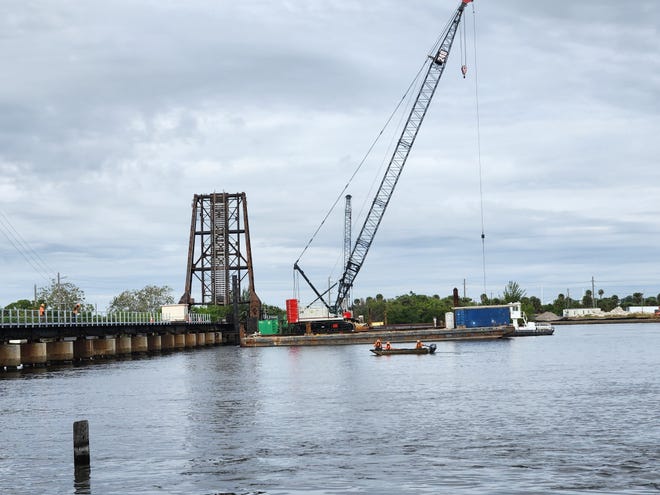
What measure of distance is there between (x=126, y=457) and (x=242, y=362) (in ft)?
232

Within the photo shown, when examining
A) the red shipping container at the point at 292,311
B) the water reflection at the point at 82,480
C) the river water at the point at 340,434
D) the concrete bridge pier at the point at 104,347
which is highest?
the red shipping container at the point at 292,311

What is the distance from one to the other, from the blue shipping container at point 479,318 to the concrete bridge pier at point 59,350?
85.3 metres

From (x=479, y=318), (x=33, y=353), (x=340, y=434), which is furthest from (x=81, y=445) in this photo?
(x=479, y=318)

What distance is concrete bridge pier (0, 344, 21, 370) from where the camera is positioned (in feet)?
274

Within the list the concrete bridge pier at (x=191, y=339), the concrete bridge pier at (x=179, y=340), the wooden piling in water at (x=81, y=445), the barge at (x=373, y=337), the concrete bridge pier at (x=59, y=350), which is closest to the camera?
the wooden piling in water at (x=81, y=445)

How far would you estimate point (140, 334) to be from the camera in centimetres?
12925

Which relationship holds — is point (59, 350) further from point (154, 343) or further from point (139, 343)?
point (154, 343)

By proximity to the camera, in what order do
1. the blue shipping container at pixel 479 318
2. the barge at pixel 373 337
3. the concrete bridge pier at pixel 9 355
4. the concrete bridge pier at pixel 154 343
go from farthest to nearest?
1. the blue shipping container at pixel 479 318
2. the barge at pixel 373 337
3. the concrete bridge pier at pixel 154 343
4. the concrete bridge pier at pixel 9 355

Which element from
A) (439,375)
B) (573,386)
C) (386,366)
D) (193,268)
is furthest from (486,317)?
(573,386)

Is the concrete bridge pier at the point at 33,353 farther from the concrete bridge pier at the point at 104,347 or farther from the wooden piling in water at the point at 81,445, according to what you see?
the wooden piling in water at the point at 81,445

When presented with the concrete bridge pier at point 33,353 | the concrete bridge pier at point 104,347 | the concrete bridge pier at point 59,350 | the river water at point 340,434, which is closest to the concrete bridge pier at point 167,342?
the concrete bridge pier at point 104,347

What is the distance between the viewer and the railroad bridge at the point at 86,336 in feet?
276

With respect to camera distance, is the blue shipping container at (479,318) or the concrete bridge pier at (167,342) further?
the blue shipping container at (479,318)

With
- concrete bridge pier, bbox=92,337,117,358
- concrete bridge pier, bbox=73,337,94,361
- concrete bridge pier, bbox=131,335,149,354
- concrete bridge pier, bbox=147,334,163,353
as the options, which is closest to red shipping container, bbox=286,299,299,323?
concrete bridge pier, bbox=147,334,163,353
